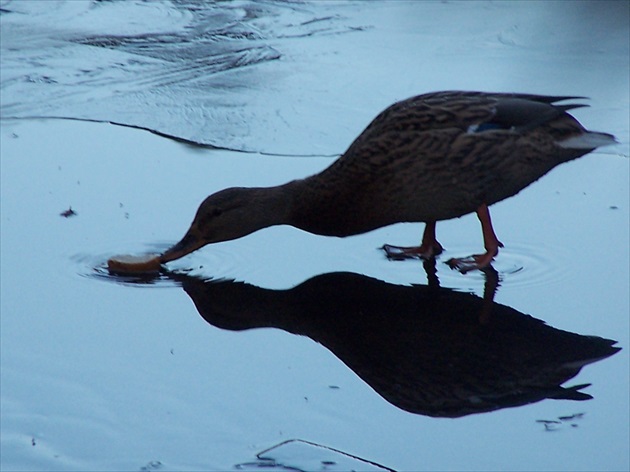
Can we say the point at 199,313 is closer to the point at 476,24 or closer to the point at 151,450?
the point at 151,450

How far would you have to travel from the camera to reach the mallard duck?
4.13 meters

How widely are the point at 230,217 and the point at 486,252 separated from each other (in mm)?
983

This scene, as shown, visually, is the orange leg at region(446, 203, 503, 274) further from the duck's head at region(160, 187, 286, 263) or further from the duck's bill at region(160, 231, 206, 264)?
the duck's bill at region(160, 231, 206, 264)

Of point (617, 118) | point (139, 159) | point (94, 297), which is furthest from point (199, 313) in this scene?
point (617, 118)

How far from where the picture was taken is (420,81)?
21.9 feet

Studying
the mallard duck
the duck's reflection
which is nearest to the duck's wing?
the mallard duck

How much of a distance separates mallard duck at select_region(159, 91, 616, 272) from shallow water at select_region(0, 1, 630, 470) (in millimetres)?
143

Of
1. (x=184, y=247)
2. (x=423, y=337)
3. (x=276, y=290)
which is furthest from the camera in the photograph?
(x=184, y=247)

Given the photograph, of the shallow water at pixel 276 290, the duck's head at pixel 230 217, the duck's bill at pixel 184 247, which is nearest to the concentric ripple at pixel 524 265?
the shallow water at pixel 276 290

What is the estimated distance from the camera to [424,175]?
412 cm

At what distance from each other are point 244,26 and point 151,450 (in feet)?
18.2

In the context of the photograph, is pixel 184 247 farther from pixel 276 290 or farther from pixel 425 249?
pixel 425 249

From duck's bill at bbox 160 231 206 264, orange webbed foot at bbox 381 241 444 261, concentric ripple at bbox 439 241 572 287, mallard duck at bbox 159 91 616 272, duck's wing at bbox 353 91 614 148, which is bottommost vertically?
duck's bill at bbox 160 231 206 264

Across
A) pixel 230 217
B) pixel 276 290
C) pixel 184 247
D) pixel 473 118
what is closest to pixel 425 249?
pixel 473 118
